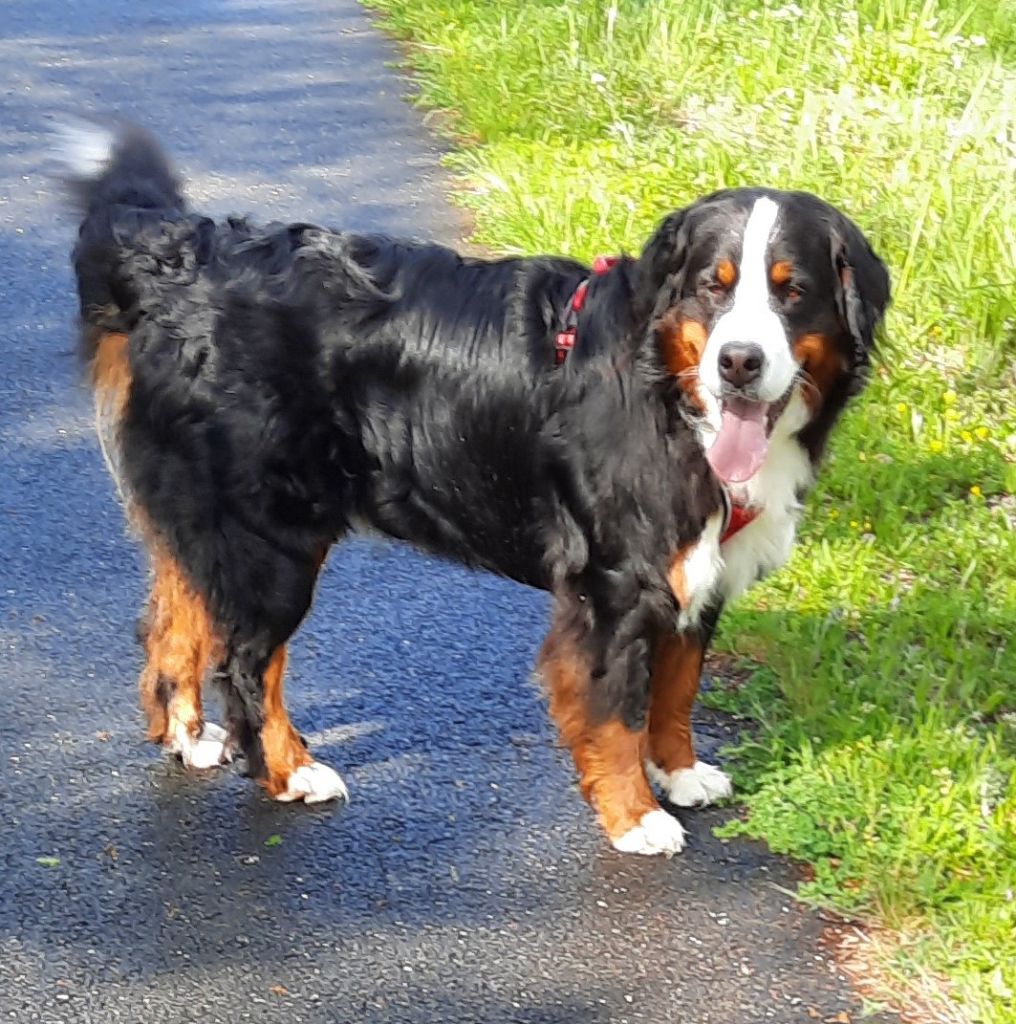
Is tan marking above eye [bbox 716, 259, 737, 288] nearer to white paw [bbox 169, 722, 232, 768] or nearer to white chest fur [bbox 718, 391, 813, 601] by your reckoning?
white chest fur [bbox 718, 391, 813, 601]

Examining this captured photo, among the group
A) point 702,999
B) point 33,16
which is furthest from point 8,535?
point 33,16

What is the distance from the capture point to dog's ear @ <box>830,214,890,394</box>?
3416 mm

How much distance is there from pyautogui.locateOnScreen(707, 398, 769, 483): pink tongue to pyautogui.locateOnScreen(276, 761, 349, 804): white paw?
1231 millimetres

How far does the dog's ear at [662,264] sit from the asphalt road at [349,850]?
1250mm

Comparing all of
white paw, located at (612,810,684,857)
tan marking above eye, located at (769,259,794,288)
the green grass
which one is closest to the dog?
white paw, located at (612,810,684,857)

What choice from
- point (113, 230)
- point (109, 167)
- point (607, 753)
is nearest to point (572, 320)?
point (607, 753)

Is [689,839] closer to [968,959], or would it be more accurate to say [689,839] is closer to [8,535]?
[968,959]

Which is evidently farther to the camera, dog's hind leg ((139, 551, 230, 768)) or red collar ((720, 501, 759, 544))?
dog's hind leg ((139, 551, 230, 768))

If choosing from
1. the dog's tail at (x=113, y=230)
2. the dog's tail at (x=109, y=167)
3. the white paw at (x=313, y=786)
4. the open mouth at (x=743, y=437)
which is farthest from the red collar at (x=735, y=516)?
the dog's tail at (x=109, y=167)

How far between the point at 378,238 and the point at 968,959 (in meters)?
2.12

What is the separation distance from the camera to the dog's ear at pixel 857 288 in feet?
11.2

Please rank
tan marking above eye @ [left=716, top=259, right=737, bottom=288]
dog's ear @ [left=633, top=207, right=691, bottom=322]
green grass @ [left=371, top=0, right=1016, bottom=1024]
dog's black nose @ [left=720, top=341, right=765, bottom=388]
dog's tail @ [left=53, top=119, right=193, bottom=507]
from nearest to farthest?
dog's black nose @ [left=720, top=341, right=765, bottom=388] → tan marking above eye @ [left=716, top=259, right=737, bottom=288] → dog's ear @ [left=633, top=207, right=691, bottom=322] → green grass @ [left=371, top=0, right=1016, bottom=1024] → dog's tail @ [left=53, top=119, right=193, bottom=507]

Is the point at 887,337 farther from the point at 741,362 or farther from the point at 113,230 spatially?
the point at 113,230

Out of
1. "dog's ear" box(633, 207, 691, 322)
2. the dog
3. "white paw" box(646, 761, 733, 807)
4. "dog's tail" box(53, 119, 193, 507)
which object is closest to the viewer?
"dog's ear" box(633, 207, 691, 322)
